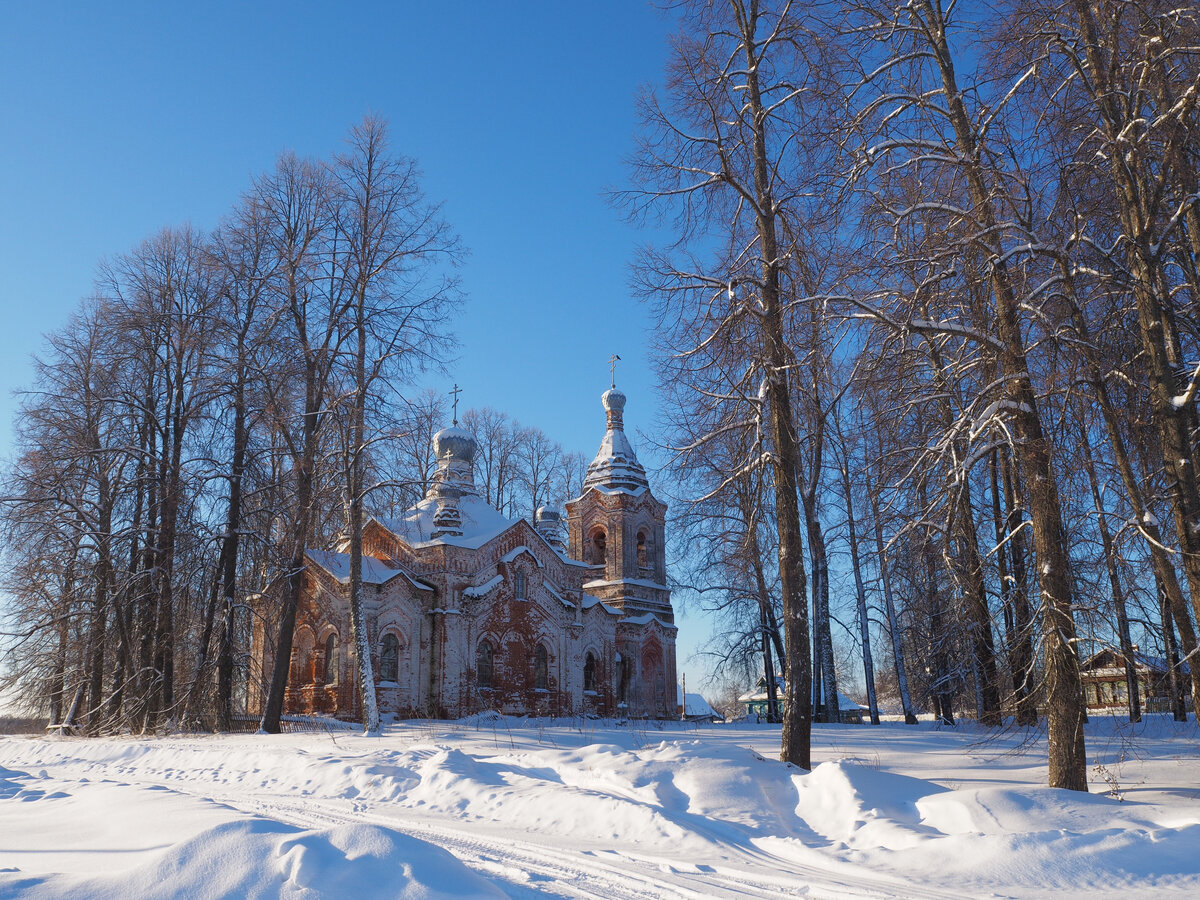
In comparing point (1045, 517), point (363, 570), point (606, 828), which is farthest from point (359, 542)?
point (1045, 517)

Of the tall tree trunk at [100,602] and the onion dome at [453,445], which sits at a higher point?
the onion dome at [453,445]

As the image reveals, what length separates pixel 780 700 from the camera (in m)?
33.2

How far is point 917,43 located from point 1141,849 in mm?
8452

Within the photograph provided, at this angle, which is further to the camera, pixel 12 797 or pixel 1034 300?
pixel 12 797

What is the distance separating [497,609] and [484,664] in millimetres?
1828

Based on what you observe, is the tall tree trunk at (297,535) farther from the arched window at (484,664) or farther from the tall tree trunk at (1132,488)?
the tall tree trunk at (1132,488)

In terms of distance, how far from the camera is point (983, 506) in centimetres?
1273

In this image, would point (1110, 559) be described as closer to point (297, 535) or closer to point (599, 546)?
point (297, 535)

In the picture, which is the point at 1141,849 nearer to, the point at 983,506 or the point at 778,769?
the point at 778,769

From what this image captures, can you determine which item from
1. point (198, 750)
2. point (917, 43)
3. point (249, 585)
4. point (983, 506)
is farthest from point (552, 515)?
point (917, 43)

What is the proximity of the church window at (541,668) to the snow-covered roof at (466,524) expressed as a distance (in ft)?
14.3

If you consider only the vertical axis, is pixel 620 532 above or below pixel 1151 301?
above

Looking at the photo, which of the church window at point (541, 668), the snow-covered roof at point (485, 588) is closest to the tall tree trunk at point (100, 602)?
the snow-covered roof at point (485, 588)

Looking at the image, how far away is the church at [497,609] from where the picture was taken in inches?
1080
